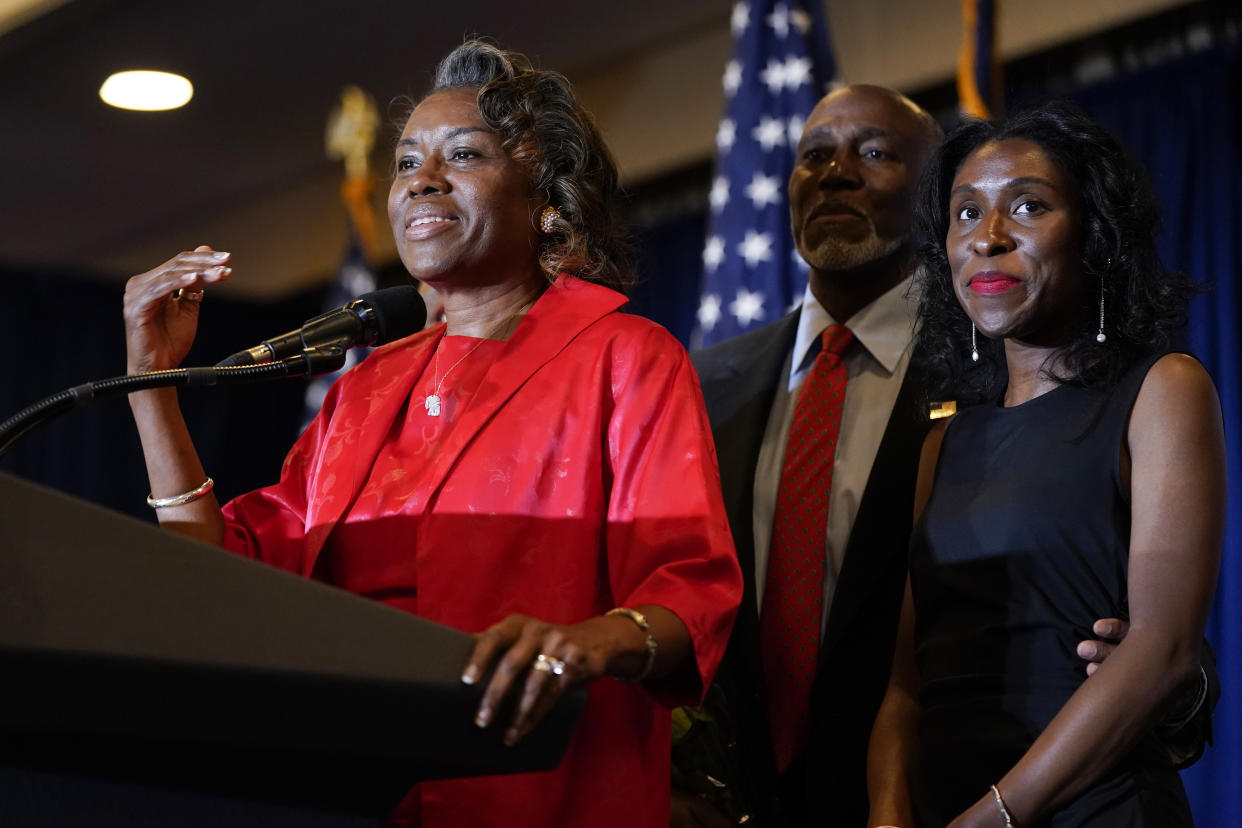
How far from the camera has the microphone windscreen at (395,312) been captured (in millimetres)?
1540

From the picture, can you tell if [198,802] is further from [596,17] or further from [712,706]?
[596,17]

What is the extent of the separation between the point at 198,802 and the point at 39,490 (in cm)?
30

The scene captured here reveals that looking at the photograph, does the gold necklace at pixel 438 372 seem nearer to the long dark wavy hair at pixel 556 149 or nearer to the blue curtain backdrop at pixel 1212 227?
the long dark wavy hair at pixel 556 149

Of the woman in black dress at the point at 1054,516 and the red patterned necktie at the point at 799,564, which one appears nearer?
the woman in black dress at the point at 1054,516

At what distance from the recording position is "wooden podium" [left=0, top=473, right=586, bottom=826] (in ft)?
3.08

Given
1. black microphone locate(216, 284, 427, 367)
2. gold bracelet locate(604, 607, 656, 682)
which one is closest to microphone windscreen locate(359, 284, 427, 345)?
black microphone locate(216, 284, 427, 367)

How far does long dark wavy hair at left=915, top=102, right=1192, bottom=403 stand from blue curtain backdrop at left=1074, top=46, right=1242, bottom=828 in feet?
5.94

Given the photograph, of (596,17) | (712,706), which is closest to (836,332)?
(712,706)

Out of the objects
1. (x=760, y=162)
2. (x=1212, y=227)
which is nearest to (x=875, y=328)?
(x=760, y=162)

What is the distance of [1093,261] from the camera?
186 cm

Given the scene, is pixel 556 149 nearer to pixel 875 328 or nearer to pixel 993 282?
pixel 993 282

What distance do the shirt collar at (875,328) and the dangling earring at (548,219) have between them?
32.0 inches

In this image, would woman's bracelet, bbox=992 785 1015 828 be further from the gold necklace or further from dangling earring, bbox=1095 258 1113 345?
the gold necklace

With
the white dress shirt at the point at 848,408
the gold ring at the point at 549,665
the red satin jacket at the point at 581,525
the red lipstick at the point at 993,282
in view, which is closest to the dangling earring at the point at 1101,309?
the red lipstick at the point at 993,282
